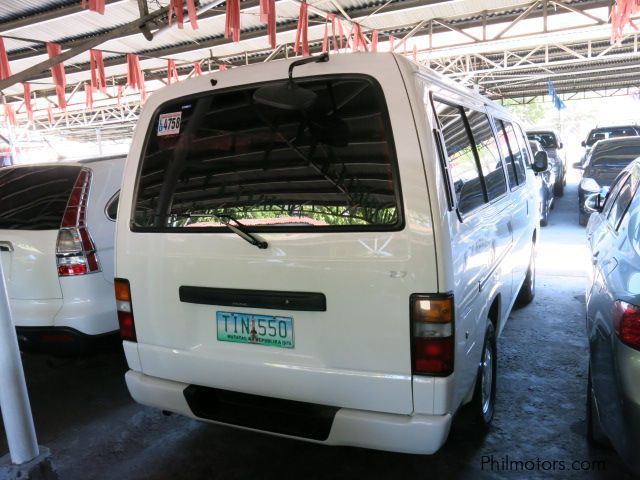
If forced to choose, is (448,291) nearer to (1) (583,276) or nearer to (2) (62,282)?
(2) (62,282)

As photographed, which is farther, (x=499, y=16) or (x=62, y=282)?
(x=499, y=16)

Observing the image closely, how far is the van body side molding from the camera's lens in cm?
218

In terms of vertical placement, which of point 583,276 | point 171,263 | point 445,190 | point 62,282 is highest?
point 445,190

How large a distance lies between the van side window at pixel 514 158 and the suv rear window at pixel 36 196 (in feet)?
10.9

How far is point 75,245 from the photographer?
11.6 feet

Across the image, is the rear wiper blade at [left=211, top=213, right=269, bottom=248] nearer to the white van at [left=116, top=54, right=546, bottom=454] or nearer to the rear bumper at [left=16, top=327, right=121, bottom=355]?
the white van at [left=116, top=54, right=546, bottom=454]

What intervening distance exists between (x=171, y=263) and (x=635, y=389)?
2.08 m

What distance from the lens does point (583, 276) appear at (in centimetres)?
646

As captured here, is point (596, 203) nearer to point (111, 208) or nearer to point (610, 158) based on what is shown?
point (111, 208)

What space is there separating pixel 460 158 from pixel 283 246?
3.29ft

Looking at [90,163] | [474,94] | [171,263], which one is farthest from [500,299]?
[90,163]

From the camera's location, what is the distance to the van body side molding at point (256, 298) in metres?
2.18

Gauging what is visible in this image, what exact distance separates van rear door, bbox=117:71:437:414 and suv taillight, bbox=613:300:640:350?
0.84 m

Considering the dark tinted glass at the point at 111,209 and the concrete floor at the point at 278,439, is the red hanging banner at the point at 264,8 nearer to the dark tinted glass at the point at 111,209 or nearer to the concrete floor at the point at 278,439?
the dark tinted glass at the point at 111,209
